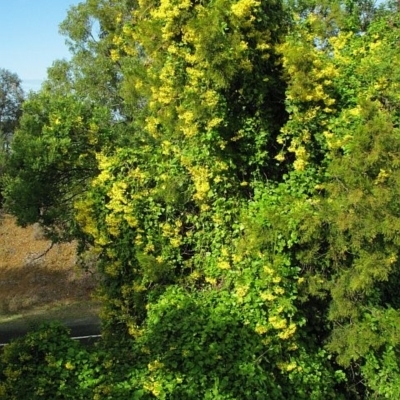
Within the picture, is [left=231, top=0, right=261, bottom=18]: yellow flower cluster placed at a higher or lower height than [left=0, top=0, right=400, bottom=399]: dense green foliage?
higher

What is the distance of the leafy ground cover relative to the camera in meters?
15.2

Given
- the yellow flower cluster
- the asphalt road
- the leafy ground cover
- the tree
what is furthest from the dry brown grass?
the yellow flower cluster

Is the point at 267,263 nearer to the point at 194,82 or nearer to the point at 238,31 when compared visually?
the point at 194,82

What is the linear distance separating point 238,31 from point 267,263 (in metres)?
2.57

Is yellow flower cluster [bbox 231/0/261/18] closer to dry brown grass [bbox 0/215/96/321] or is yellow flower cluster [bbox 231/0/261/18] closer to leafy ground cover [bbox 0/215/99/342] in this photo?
leafy ground cover [bbox 0/215/99/342]

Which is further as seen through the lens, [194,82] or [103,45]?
[103,45]

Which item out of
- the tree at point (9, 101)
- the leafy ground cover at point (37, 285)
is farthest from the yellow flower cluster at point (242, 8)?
the tree at point (9, 101)

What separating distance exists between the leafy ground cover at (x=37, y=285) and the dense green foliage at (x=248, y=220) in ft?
25.6

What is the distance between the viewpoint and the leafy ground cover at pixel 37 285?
49.8 feet

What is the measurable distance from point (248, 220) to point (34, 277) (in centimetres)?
1330

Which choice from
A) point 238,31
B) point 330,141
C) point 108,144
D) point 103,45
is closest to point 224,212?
point 330,141

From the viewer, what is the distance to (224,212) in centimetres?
679

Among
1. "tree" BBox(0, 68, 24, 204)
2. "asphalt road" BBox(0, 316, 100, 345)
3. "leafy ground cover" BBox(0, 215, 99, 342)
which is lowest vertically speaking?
"asphalt road" BBox(0, 316, 100, 345)

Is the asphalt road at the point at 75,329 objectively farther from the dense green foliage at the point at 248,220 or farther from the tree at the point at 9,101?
the tree at the point at 9,101
